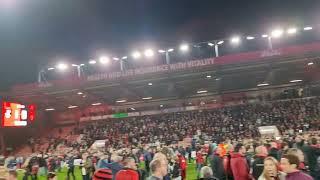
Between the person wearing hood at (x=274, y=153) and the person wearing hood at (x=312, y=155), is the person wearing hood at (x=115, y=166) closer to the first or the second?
the person wearing hood at (x=274, y=153)

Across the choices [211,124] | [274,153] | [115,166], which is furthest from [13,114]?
[274,153]

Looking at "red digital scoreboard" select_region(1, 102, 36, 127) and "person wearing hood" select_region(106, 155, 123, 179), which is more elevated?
"red digital scoreboard" select_region(1, 102, 36, 127)

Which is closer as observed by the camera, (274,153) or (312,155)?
(274,153)

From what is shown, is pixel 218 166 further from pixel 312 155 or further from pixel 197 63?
pixel 197 63

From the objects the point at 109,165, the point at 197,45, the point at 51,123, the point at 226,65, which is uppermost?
the point at 197,45

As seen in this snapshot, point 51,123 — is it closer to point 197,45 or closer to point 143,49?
point 143,49

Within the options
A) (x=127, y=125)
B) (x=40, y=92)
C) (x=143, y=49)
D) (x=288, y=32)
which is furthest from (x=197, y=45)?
(x=40, y=92)

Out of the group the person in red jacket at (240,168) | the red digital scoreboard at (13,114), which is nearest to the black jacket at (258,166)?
the person in red jacket at (240,168)

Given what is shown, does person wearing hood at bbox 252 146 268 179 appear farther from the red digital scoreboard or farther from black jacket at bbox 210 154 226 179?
the red digital scoreboard

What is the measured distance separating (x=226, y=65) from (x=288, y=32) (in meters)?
7.70

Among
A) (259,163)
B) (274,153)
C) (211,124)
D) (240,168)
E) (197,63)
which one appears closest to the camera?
(259,163)

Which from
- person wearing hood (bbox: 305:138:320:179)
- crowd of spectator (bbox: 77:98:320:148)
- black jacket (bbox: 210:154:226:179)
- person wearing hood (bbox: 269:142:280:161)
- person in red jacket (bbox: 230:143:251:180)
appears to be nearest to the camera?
person in red jacket (bbox: 230:143:251:180)

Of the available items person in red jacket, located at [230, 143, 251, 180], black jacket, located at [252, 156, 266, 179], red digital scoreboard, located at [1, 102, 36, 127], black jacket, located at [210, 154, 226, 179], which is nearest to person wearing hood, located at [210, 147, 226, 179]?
black jacket, located at [210, 154, 226, 179]

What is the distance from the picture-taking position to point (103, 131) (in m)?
44.9
